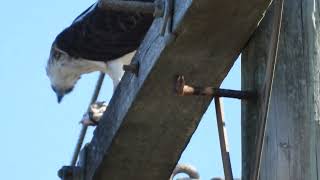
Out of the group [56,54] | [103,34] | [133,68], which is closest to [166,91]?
[133,68]

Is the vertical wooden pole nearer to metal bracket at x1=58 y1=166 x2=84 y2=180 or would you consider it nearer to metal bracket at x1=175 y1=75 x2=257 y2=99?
metal bracket at x1=175 y1=75 x2=257 y2=99

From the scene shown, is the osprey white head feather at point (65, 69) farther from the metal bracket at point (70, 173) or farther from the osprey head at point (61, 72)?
the metal bracket at point (70, 173)

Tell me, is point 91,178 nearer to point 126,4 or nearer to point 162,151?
point 162,151

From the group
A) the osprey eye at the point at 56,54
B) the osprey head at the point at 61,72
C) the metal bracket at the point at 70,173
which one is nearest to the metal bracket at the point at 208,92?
the metal bracket at the point at 70,173

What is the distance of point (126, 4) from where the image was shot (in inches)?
136

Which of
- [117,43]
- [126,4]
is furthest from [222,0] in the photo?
[117,43]

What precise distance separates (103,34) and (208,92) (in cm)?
291

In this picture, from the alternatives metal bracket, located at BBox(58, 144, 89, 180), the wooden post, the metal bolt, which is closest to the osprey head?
metal bracket, located at BBox(58, 144, 89, 180)

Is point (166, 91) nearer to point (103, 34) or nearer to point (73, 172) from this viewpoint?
point (73, 172)

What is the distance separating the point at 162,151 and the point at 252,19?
0.83 meters

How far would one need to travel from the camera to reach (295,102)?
322 centimetres

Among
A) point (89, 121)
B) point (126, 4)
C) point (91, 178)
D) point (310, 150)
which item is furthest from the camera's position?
point (89, 121)

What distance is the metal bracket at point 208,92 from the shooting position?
3414 millimetres

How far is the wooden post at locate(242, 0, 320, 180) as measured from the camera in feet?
10.4
